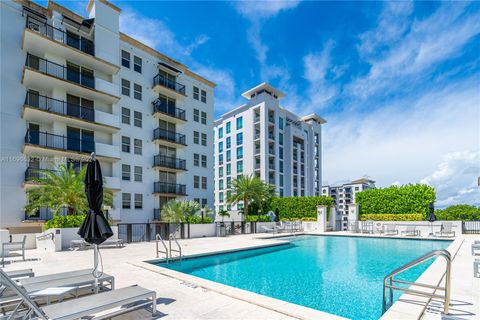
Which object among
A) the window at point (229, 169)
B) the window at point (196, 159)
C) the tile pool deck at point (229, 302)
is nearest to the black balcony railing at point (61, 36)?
the window at point (196, 159)

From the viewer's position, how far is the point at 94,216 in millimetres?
5668

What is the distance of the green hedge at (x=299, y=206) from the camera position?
27.8 m

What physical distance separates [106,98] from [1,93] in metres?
6.88

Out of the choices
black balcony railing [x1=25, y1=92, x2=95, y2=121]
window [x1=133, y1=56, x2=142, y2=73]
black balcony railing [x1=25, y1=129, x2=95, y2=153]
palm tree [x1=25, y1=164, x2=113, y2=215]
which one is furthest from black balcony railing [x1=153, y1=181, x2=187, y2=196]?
window [x1=133, y1=56, x2=142, y2=73]

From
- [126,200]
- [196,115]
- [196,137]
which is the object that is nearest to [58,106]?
[126,200]

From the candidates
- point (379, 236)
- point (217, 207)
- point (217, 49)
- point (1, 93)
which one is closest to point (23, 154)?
point (1, 93)

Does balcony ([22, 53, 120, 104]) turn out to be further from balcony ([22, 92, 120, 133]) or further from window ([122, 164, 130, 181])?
window ([122, 164, 130, 181])

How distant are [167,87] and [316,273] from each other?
24069 millimetres

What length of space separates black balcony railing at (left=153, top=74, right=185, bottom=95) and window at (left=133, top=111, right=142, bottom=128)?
3.46m

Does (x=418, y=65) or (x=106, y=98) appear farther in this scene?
(x=106, y=98)

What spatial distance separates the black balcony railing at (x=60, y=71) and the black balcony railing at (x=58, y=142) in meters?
4.58

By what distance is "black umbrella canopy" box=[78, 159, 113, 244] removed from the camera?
18.1ft

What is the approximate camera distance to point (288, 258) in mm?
12547

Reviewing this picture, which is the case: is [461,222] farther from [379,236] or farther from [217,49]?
[217,49]
